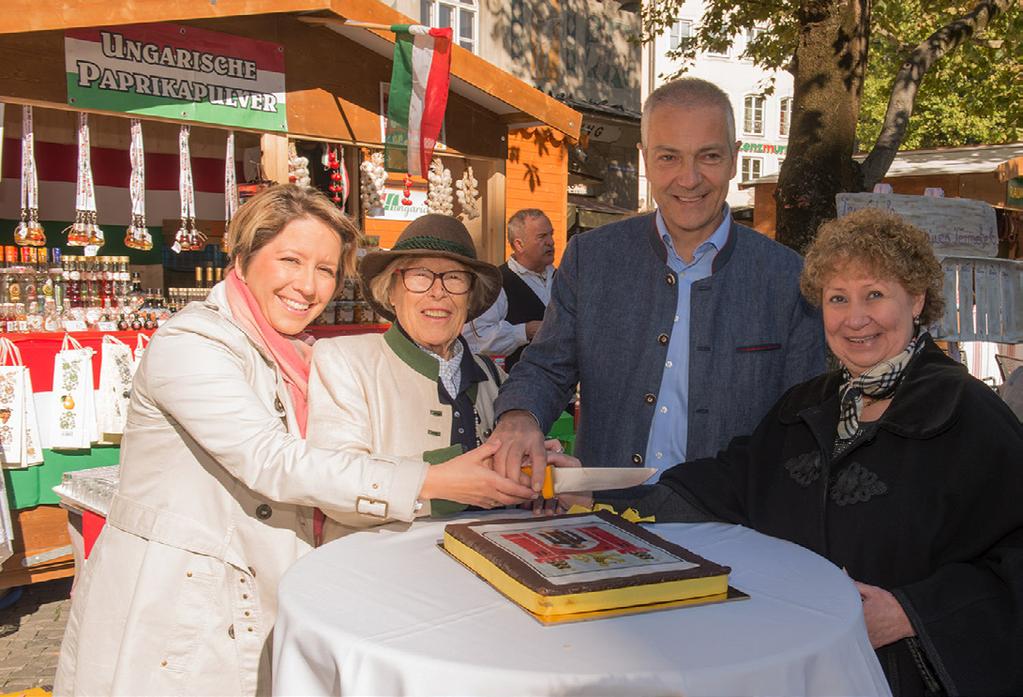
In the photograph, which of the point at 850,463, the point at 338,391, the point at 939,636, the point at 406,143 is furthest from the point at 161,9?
the point at 939,636

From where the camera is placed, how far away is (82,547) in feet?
13.4

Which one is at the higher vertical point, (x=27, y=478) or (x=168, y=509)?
(x=168, y=509)

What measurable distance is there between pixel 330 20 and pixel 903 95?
218 inches

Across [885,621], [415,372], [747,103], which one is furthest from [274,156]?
[747,103]

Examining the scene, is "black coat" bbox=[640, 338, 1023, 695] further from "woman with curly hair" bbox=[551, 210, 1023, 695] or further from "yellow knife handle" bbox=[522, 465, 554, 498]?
"yellow knife handle" bbox=[522, 465, 554, 498]

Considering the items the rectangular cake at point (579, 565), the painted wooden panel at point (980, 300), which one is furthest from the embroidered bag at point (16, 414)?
the painted wooden panel at point (980, 300)

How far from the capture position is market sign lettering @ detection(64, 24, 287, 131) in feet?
19.1

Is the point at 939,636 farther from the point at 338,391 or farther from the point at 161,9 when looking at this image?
the point at 161,9

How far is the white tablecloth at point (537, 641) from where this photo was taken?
130cm

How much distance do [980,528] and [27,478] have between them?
5.27m

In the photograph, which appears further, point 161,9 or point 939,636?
point 161,9

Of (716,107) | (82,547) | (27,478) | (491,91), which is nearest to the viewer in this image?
(716,107)

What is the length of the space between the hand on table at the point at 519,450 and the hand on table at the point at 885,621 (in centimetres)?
80

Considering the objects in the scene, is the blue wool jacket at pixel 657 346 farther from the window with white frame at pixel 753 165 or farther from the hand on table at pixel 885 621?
the window with white frame at pixel 753 165
